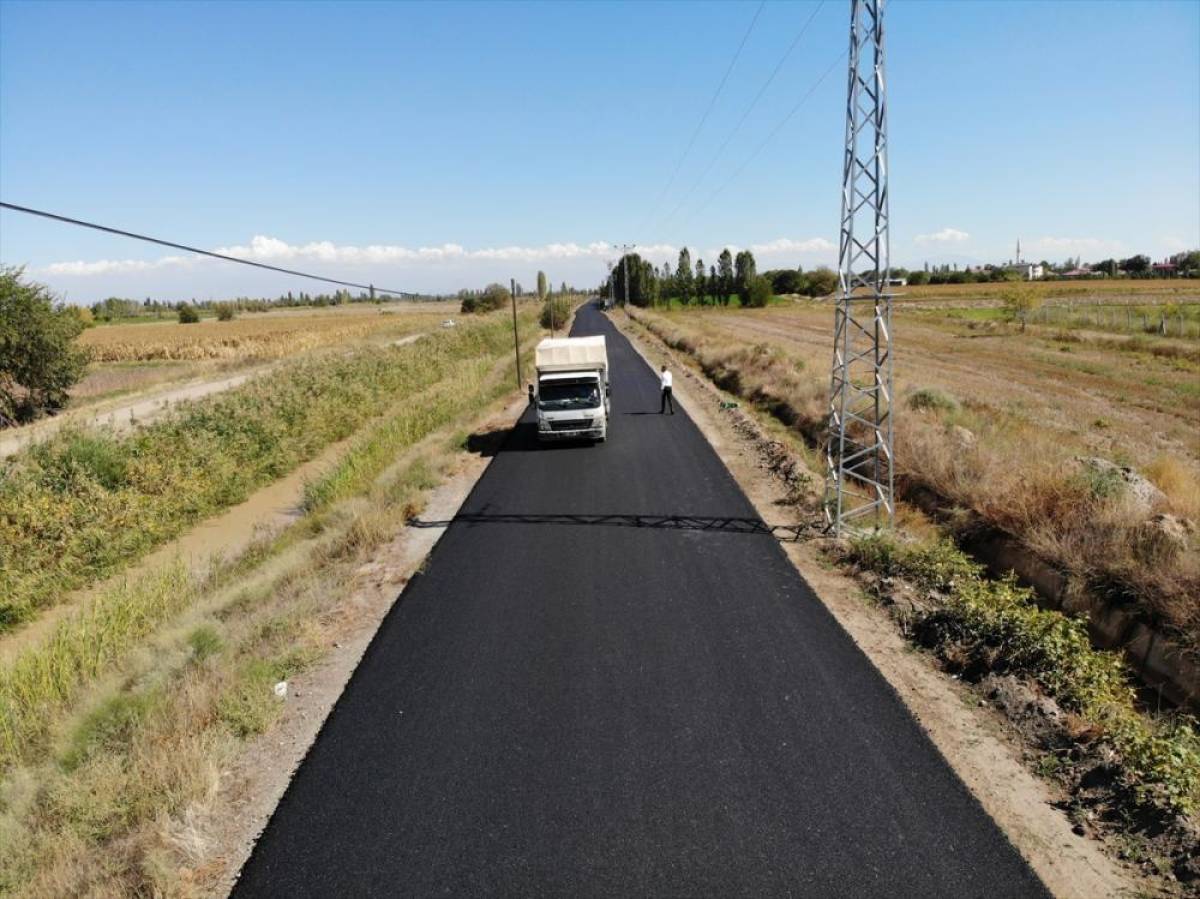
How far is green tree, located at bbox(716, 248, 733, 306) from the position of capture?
13012 centimetres

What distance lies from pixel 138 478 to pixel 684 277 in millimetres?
126162

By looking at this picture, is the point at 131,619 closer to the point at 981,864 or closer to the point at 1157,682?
the point at 981,864

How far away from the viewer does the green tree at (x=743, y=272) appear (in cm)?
12220

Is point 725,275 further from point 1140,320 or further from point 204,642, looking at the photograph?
point 204,642

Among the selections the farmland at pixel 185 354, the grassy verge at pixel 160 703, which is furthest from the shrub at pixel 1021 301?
the grassy verge at pixel 160 703

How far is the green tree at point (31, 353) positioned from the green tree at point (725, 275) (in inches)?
4371

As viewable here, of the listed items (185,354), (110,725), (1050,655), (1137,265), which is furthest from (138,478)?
(1137,265)

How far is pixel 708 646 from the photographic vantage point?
29.2 feet

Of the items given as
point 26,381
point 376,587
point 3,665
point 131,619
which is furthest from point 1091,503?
point 26,381

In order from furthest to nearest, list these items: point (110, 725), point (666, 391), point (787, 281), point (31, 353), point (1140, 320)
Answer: point (787, 281) < point (1140, 320) < point (31, 353) < point (666, 391) < point (110, 725)

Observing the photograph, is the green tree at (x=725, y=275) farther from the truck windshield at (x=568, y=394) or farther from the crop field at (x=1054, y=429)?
the truck windshield at (x=568, y=394)

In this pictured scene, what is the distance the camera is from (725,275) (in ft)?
430

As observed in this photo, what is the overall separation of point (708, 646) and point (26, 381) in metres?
38.3

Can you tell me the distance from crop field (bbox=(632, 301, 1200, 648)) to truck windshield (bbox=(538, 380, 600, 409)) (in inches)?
275
